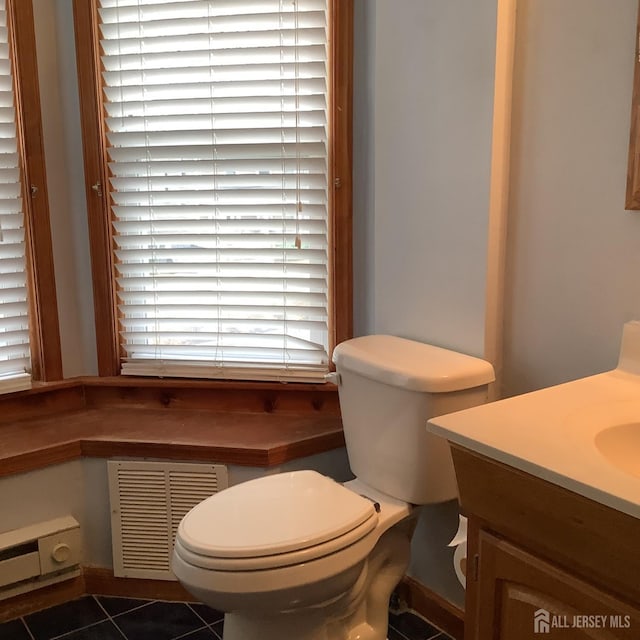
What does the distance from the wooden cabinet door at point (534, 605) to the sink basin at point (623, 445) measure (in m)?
0.23

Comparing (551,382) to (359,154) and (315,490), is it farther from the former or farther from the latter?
(359,154)

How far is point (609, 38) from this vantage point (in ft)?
5.01

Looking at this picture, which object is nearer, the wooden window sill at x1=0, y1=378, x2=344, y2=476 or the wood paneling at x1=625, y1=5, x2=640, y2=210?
the wood paneling at x1=625, y1=5, x2=640, y2=210

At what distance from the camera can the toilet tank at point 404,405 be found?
168 cm

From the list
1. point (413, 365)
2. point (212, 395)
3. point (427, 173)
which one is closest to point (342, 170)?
point (427, 173)

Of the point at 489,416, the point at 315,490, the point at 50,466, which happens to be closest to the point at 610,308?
the point at 489,416

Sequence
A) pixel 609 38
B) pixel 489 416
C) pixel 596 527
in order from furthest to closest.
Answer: pixel 609 38 → pixel 489 416 → pixel 596 527

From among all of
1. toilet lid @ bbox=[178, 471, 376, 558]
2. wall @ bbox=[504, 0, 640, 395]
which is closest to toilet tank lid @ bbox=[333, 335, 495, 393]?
wall @ bbox=[504, 0, 640, 395]

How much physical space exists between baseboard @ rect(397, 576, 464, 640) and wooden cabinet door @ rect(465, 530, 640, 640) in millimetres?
738

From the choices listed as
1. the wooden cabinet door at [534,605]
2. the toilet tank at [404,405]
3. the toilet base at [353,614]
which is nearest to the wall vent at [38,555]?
the toilet base at [353,614]

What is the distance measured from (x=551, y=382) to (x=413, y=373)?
0.34 metres

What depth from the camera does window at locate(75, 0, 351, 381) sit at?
216 centimetres

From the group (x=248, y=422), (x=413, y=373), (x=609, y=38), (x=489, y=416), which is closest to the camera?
(x=489, y=416)

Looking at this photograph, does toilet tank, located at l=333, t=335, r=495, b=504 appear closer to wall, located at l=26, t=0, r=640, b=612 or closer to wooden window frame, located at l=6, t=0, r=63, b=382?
wall, located at l=26, t=0, r=640, b=612
